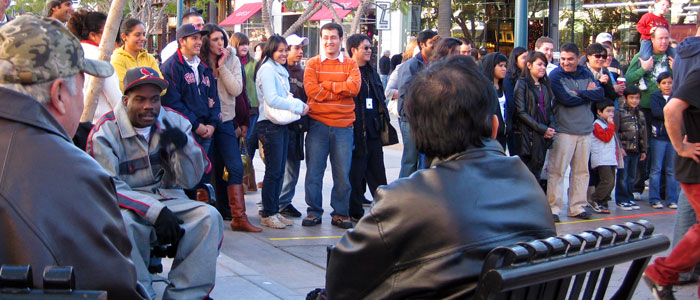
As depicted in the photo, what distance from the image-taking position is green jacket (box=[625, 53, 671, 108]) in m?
10.3

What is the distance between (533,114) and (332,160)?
2348mm

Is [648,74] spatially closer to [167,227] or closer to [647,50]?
[647,50]

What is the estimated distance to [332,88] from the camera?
7855 millimetres

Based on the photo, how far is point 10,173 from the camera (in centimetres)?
193

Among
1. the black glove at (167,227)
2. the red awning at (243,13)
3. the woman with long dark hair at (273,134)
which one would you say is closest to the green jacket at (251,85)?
the woman with long dark hair at (273,134)

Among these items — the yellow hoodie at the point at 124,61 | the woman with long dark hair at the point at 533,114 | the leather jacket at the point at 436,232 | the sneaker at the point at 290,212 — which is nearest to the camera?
the leather jacket at the point at 436,232

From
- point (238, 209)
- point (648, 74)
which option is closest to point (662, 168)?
point (648, 74)

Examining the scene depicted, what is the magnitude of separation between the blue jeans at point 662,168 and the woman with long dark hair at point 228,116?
16.8 feet

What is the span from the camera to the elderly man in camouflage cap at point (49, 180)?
190 centimetres

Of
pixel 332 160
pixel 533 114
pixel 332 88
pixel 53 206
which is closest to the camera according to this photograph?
pixel 53 206

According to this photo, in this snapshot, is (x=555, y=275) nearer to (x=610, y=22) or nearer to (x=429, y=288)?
(x=429, y=288)

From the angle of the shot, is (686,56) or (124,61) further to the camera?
(124,61)

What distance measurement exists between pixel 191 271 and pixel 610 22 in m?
20.3

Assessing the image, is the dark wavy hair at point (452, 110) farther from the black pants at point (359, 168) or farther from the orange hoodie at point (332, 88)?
the black pants at point (359, 168)
